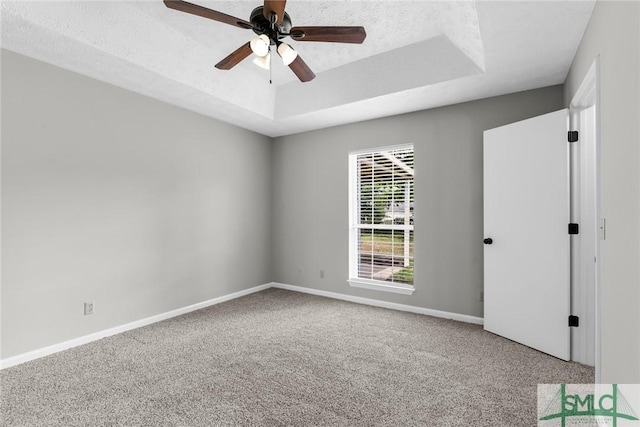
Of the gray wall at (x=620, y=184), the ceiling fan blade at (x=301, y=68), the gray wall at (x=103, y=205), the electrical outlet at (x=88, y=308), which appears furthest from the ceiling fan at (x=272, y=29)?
the electrical outlet at (x=88, y=308)

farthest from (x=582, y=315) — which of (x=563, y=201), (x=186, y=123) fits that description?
(x=186, y=123)

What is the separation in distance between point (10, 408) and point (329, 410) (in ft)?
6.60

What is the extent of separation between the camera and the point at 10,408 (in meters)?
2.06

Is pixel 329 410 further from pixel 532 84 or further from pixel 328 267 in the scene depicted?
pixel 532 84

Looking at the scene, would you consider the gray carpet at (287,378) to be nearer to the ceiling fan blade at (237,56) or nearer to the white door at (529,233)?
the white door at (529,233)

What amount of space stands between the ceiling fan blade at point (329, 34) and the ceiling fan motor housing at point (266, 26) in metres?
0.08

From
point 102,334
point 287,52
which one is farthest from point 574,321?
point 102,334

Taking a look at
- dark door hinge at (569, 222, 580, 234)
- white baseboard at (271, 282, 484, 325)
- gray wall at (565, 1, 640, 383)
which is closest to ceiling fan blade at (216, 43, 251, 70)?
gray wall at (565, 1, 640, 383)

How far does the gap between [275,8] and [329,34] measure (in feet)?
1.24

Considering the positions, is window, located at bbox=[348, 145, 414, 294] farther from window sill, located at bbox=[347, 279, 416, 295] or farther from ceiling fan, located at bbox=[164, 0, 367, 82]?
ceiling fan, located at bbox=[164, 0, 367, 82]

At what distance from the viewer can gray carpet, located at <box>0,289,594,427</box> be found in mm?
1981

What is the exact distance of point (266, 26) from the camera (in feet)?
6.73

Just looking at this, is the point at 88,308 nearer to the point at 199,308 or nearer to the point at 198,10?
the point at 199,308

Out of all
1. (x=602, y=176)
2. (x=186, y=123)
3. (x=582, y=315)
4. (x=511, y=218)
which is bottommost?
(x=582, y=315)
